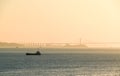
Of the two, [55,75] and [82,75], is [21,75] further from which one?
[82,75]

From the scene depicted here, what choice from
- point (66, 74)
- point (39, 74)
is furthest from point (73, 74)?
point (39, 74)

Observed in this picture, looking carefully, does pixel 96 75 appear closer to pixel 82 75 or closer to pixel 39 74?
pixel 82 75

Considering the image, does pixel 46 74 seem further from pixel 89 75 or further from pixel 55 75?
pixel 89 75

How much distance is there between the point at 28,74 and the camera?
10762 centimetres

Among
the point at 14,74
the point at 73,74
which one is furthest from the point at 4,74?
the point at 73,74

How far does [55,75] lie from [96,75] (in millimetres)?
9825

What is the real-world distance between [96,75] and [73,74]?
5888 millimetres

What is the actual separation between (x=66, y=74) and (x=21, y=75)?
1104cm

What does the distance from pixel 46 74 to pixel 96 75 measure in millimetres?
12668

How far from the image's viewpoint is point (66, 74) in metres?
106

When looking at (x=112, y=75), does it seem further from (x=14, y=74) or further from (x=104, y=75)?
(x=14, y=74)

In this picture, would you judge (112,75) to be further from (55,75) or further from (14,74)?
(14,74)

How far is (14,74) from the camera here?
352ft

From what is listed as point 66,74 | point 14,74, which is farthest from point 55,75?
point 14,74
